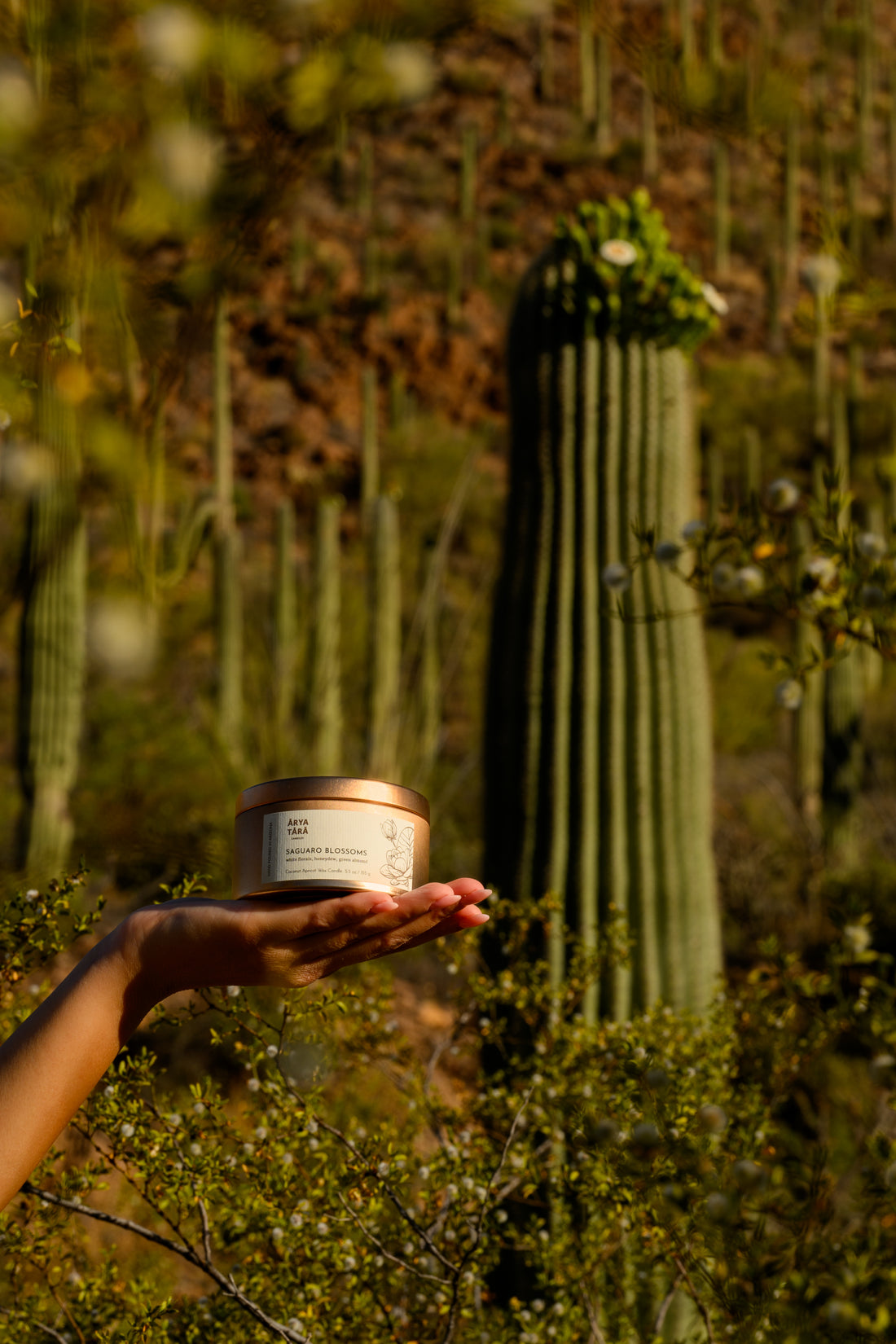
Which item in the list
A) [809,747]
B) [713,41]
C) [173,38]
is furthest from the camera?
[809,747]

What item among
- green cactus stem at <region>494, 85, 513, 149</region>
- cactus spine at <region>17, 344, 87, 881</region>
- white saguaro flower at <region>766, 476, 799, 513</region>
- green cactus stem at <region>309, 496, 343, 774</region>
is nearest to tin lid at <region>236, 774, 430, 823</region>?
white saguaro flower at <region>766, 476, 799, 513</region>

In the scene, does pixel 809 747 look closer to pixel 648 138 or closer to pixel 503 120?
pixel 648 138

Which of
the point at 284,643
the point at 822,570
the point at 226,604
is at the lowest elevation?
the point at 822,570

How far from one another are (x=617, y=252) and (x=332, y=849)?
2164 millimetres

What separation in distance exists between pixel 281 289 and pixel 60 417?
1238 centimetres

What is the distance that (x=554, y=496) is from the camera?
9.39 ft

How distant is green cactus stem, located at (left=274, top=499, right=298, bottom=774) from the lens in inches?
164

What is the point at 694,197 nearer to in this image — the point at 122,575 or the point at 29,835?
the point at 29,835

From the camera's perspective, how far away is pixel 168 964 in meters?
0.86

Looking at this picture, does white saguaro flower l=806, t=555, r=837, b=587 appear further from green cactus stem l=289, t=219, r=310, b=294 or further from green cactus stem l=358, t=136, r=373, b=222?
green cactus stem l=358, t=136, r=373, b=222

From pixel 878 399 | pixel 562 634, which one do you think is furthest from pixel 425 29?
pixel 878 399

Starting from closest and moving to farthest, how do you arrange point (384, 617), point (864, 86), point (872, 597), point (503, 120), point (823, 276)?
point (823, 276) < point (872, 597) < point (384, 617) < point (864, 86) < point (503, 120)

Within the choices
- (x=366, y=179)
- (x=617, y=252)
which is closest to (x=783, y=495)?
(x=617, y=252)

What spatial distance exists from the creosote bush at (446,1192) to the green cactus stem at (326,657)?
2.55 meters
